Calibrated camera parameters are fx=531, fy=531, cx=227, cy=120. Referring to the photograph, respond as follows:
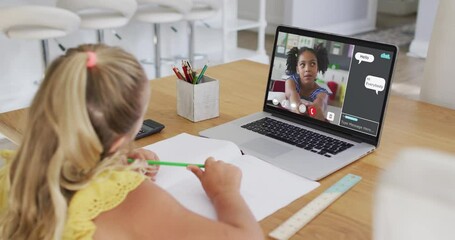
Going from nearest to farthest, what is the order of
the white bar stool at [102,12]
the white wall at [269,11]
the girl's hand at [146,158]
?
the girl's hand at [146,158] < the white bar stool at [102,12] < the white wall at [269,11]

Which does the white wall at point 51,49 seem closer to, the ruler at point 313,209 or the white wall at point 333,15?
the white wall at point 333,15

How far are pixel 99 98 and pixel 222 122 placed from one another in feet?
2.29

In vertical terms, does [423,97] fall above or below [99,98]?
below

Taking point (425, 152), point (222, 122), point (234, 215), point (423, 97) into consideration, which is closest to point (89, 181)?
point (234, 215)

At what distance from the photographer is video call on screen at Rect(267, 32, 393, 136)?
1229 mm

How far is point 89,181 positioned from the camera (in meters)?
0.79

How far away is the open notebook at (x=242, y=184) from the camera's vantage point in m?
0.98

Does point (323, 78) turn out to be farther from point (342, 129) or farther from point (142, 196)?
point (142, 196)

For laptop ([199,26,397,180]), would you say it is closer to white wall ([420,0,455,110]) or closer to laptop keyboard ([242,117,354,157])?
laptop keyboard ([242,117,354,157])

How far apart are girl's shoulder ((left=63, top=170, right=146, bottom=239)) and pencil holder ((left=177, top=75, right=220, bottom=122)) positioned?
62 centimetres

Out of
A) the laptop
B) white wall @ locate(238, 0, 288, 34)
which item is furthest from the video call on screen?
white wall @ locate(238, 0, 288, 34)

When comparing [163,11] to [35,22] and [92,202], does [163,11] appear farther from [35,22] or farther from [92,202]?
[92,202]

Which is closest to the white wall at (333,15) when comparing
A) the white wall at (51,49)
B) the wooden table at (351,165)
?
the white wall at (51,49)

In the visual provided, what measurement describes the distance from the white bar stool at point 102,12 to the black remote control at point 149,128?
5.95 ft
